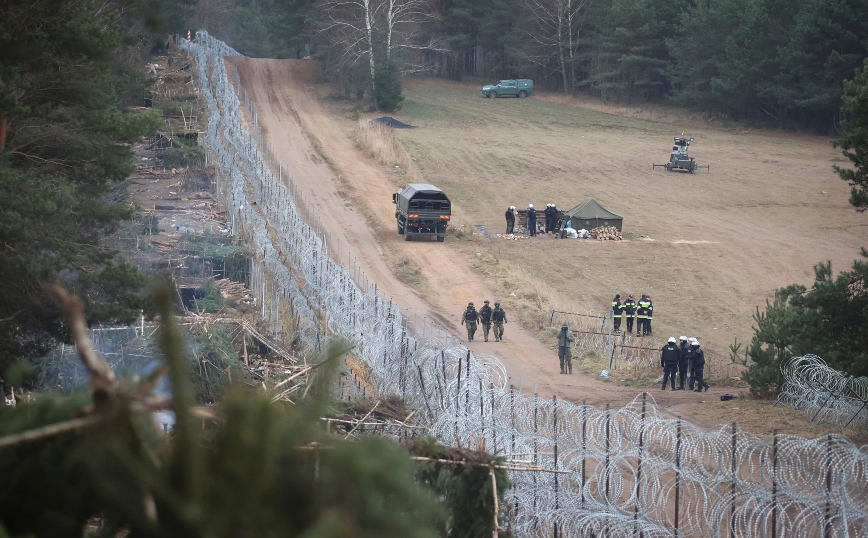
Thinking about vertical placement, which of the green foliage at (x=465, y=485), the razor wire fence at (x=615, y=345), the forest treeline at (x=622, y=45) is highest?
the forest treeline at (x=622, y=45)

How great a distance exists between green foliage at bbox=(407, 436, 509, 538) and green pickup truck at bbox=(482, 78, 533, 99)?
66987 millimetres

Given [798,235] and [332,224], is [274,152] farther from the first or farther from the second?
[798,235]

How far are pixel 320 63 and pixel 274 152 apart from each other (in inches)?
842

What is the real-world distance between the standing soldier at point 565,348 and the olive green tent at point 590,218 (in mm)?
16275

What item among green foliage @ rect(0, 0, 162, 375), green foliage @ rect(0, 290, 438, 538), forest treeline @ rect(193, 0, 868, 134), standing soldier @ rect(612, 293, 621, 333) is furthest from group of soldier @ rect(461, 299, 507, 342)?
forest treeline @ rect(193, 0, 868, 134)

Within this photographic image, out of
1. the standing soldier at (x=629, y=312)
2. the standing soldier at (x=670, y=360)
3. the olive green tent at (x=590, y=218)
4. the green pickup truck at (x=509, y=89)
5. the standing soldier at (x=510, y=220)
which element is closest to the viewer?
the standing soldier at (x=670, y=360)

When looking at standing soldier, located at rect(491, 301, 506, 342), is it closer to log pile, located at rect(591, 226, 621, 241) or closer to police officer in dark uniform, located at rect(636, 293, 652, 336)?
police officer in dark uniform, located at rect(636, 293, 652, 336)

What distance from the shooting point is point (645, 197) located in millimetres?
44156

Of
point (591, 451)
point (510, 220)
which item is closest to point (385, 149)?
point (510, 220)

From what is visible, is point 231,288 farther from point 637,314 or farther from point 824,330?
point 824,330

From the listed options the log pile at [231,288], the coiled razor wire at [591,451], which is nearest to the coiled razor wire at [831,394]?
the coiled razor wire at [591,451]

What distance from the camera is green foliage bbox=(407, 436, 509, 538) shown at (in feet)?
19.3

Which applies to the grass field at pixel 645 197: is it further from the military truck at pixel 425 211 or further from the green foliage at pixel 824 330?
the green foliage at pixel 824 330

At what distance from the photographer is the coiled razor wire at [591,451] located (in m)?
8.69
